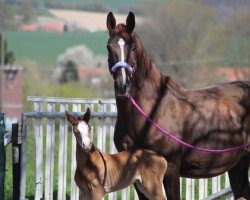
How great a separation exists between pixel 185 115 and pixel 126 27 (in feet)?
3.28

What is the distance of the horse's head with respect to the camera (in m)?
7.08

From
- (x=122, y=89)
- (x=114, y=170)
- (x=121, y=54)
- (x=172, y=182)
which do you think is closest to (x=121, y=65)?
(x=121, y=54)

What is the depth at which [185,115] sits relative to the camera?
7695 mm

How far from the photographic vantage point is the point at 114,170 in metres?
7.55

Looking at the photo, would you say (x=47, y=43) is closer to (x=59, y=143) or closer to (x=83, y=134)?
(x=59, y=143)

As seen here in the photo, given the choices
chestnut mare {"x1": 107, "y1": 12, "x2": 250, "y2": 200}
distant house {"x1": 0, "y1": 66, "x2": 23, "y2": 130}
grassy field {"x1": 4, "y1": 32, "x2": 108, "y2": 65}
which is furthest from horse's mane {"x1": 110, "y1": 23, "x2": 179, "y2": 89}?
grassy field {"x1": 4, "y1": 32, "x2": 108, "y2": 65}

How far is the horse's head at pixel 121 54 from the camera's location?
7.08 meters

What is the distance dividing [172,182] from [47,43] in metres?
73.8

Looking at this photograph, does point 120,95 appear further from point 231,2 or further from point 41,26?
point 41,26

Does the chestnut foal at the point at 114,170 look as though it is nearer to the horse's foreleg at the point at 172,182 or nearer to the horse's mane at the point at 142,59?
the horse's foreleg at the point at 172,182

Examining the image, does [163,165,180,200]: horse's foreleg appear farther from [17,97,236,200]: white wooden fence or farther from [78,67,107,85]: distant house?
[78,67,107,85]: distant house

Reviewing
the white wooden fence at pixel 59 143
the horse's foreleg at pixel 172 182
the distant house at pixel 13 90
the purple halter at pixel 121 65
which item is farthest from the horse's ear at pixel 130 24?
the distant house at pixel 13 90

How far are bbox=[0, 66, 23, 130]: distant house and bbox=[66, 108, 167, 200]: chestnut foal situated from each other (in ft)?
198

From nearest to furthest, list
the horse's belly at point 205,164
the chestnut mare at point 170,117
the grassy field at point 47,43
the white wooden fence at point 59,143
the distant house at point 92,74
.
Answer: the chestnut mare at point 170,117 → the horse's belly at point 205,164 → the white wooden fence at point 59,143 → the distant house at point 92,74 → the grassy field at point 47,43
